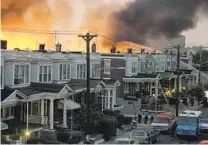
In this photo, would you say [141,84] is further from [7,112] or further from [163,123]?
[7,112]

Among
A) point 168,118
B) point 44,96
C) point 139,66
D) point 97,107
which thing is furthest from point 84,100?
point 139,66

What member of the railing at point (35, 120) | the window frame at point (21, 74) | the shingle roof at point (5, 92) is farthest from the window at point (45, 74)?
the shingle roof at point (5, 92)

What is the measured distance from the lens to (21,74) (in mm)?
33875

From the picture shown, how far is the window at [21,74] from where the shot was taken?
33.2 m

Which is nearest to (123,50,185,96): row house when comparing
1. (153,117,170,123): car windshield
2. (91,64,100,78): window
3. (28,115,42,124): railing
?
(91,64,100,78): window

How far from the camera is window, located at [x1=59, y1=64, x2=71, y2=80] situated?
40.8 meters

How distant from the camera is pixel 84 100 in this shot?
138 feet

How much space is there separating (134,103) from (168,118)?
13.1 m

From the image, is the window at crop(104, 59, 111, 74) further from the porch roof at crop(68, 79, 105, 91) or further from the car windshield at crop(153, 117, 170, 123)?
the car windshield at crop(153, 117, 170, 123)

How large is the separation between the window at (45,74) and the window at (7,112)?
5.75 metres

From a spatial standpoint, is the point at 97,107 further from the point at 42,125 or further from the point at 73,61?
the point at 42,125

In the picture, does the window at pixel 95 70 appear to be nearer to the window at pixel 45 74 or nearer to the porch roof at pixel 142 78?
the porch roof at pixel 142 78

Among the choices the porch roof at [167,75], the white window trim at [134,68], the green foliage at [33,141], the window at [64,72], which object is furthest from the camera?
the porch roof at [167,75]

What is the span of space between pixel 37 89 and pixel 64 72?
811 centimetres
